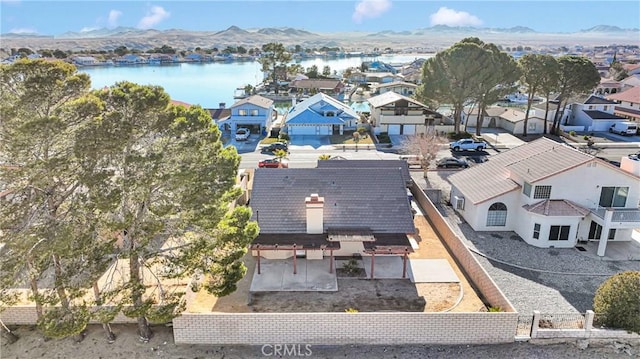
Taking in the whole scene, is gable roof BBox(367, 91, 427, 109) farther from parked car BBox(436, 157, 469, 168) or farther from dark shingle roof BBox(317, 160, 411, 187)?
dark shingle roof BBox(317, 160, 411, 187)

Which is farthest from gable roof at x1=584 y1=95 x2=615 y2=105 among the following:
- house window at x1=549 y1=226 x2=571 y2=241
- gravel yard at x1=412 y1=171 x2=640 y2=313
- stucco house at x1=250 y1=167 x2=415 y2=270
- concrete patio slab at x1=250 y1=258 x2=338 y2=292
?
concrete patio slab at x1=250 y1=258 x2=338 y2=292

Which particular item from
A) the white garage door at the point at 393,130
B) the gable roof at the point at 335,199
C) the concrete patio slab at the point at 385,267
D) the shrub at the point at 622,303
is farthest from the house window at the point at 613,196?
the white garage door at the point at 393,130

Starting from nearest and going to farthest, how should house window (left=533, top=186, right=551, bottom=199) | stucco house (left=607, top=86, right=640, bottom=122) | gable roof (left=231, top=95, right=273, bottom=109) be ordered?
house window (left=533, top=186, right=551, bottom=199), gable roof (left=231, top=95, right=273, bottom=109), stucco house (left=607, top=86, right=640, bottom=122)

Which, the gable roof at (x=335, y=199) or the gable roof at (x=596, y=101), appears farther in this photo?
the gable roof at (x=596, y=101)

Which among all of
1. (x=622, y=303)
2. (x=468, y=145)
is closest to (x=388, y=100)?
(x=468, y=145)

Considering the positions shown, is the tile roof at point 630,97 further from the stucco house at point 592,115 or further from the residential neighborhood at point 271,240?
the residential neighborhood at point 271,240

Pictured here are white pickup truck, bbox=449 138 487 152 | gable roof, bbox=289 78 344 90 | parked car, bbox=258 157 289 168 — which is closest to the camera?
parked car, bbox=258 157 289 168

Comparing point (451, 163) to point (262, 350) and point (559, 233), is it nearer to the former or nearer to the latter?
point (559, 233)
